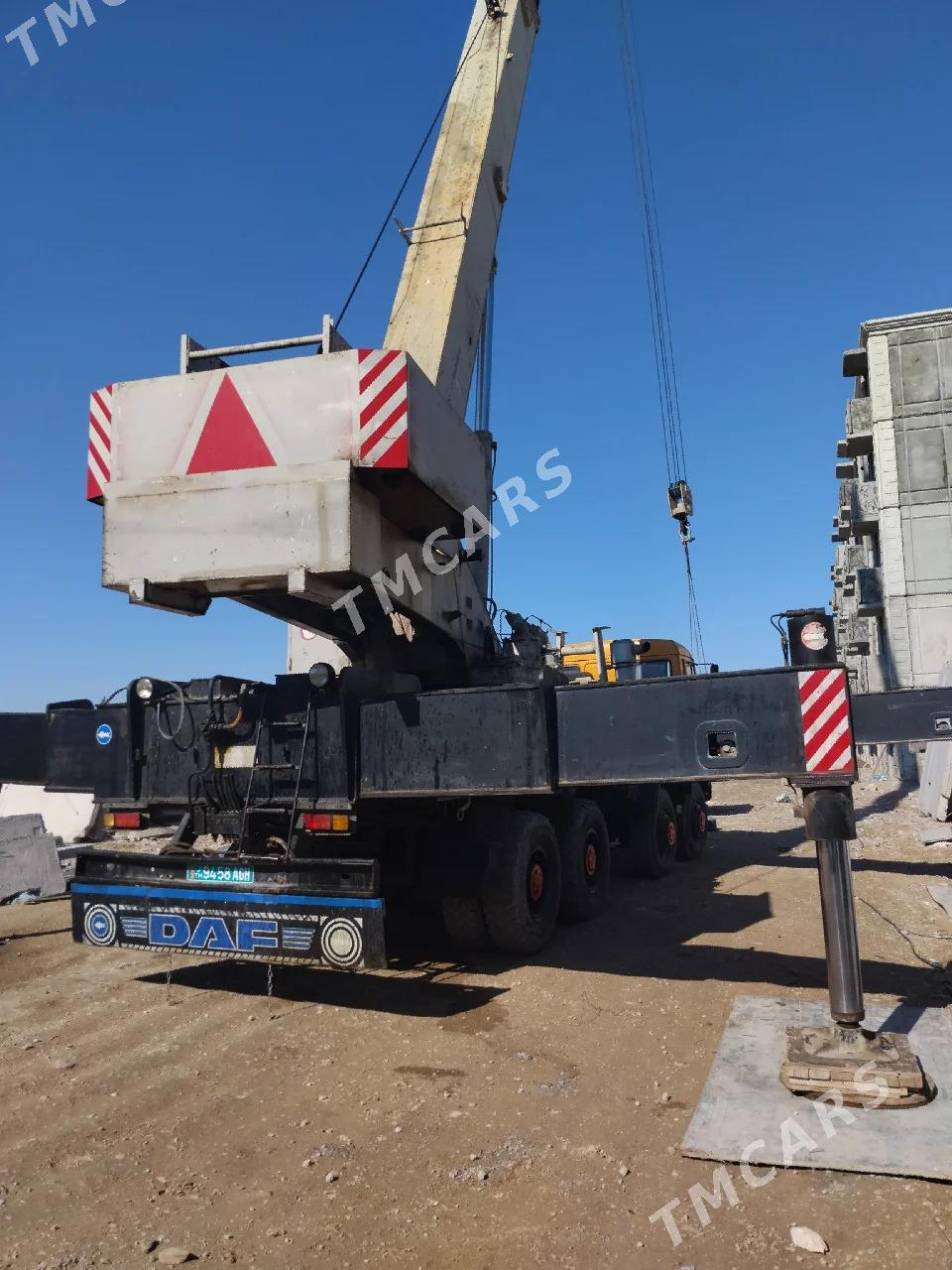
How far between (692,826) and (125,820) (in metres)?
7.54

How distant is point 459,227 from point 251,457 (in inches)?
151

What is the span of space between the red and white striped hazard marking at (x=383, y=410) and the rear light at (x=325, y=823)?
2.16m

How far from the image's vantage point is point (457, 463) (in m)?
5.39

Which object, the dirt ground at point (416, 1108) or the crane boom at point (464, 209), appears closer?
the dirt ground at point (416, 1108)

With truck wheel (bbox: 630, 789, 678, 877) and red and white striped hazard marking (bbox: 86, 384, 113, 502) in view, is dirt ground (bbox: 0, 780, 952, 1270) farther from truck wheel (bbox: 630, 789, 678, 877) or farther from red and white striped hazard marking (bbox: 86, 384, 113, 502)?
red and white striped hazard marking (bbox: 86, 384, 113, 502)

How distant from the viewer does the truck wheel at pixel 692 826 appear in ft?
35.7

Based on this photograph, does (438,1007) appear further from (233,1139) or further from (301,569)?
(301,569)

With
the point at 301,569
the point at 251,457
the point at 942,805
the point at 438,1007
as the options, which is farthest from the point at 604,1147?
the point at 942,805

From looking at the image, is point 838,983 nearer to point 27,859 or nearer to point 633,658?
point 633,658

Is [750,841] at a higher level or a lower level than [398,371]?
lower

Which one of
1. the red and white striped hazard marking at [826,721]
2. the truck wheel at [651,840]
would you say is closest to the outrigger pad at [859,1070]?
the red and white striped hazard marking at [826,721]

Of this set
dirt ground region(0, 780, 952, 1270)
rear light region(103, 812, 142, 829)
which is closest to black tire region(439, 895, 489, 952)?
dirt ground region(0, 780, 952, 1270)

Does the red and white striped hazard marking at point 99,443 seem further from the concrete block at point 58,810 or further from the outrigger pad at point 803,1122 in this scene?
the concrete block at point 58,810

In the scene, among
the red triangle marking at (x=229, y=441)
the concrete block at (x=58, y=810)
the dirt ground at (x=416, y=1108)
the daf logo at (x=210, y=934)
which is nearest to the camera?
the dirt ground at (x=416, y=1108)
